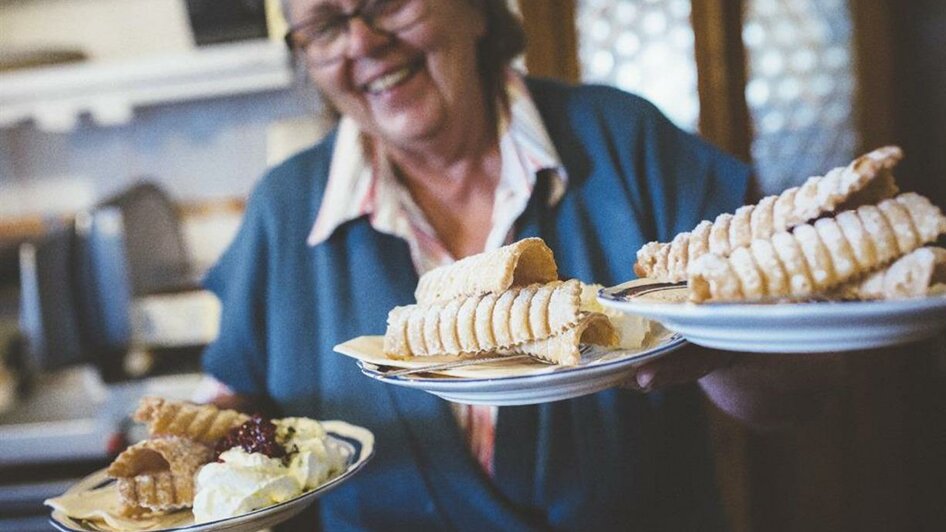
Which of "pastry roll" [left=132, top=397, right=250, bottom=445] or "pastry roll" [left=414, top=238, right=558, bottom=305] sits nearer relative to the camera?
"pastry roll" [left=414, top=238, right=558, bottom=305]

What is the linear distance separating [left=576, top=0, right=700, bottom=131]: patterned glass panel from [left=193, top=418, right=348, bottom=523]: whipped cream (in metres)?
A: 1.17

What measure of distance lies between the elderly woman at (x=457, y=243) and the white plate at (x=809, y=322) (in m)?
0.47

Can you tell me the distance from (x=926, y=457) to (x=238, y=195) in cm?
214

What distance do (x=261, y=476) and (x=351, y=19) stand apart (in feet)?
2.36

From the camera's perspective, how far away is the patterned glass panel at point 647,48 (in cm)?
178

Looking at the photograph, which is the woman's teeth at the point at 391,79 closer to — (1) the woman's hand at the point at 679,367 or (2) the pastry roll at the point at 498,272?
(2) the pastry roll at the point at 498,272

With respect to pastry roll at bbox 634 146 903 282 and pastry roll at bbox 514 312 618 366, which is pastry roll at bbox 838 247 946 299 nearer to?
pastry roll at bbox 634 146 903 282

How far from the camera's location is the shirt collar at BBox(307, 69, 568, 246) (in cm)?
133

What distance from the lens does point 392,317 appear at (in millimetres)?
1011

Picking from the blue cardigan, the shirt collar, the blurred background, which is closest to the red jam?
the blue cardigan

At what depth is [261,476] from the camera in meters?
0.93

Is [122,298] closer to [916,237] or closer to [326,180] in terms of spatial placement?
[326,180]

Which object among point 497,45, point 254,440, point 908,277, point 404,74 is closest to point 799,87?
point 497,45

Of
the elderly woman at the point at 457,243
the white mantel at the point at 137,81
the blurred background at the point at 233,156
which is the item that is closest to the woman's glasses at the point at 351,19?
the elderly woman at the point at 457,243
